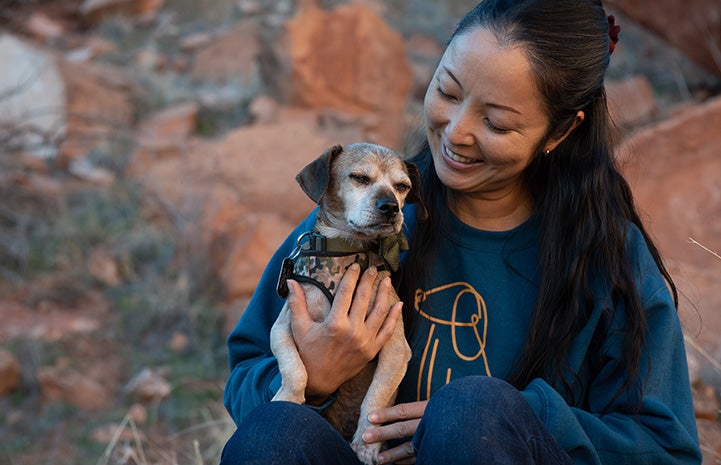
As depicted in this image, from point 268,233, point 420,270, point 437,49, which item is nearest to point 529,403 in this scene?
point 420,270

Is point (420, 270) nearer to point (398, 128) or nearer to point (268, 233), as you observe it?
point (268, 233)

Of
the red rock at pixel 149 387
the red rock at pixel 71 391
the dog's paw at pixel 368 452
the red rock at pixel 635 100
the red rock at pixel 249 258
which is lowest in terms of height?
the red rock at pixel 71 391

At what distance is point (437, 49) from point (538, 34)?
40.8 feet

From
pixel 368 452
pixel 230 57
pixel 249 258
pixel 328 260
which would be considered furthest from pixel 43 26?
pixel 368 452

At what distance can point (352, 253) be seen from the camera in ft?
9.73

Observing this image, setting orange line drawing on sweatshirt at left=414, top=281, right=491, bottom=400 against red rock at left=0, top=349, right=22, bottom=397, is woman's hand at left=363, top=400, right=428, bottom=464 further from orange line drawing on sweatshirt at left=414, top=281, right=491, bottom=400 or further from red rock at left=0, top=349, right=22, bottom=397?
red rock at left=0, top=349, right=22, bottom=397

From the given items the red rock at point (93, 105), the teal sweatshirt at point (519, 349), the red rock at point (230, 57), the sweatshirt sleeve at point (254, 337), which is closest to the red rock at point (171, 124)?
the red rock at point (93, 105)

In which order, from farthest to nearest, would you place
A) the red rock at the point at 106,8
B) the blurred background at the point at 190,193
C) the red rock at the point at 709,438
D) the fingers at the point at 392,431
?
the red rock at the point at 106,8 < the blurred background at the point at 190,193 < the red rock at the point at 709,438 < the fingers at the point at 392,431

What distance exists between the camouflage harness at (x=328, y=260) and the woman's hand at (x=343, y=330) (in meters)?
0.06

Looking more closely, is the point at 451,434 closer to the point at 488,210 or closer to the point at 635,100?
the point at 488,210

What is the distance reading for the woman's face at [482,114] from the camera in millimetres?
2762

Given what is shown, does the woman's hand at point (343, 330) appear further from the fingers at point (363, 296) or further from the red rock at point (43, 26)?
the red rock at point (43, 26)

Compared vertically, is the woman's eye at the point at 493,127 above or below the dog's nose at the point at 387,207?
above

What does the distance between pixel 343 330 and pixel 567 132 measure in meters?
1.17
